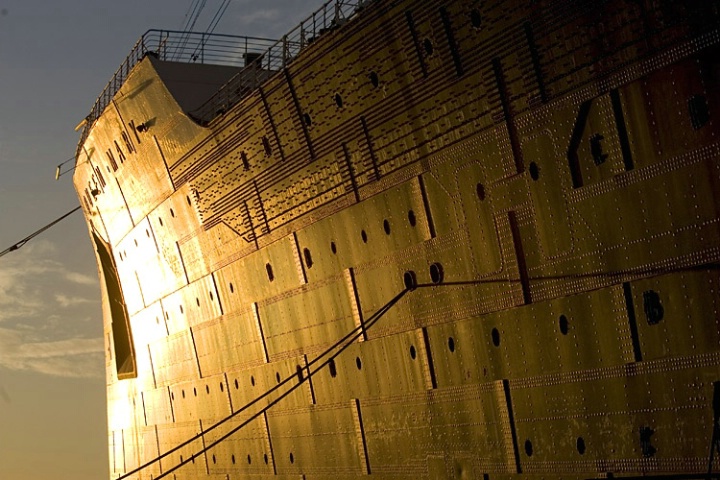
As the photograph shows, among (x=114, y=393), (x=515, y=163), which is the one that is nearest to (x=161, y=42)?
(x=114, y=393)

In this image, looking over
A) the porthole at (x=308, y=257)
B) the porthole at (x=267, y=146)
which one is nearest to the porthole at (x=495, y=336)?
the porthole at (x=308, y=257)

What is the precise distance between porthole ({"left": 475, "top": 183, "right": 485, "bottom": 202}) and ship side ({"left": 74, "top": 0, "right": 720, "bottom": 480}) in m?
0.02

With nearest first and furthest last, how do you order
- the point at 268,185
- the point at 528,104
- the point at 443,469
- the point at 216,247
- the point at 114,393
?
the point at 528,104 → the point at 443,469 → the point at 268,185 → the point at 216,247 → the point at 114,393

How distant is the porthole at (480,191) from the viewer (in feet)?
28.5

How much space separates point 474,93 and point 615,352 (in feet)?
8.91

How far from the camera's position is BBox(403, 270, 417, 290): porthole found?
32.0ft

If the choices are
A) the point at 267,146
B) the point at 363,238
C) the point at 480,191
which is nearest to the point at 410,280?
the point at 363,238

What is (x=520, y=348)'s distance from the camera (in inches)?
331

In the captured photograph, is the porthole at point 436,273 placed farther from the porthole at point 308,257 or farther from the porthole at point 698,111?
the porthole at point 698,111

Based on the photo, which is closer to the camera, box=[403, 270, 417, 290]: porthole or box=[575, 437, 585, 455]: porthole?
box=[575, 437, 585, 455]: porthole

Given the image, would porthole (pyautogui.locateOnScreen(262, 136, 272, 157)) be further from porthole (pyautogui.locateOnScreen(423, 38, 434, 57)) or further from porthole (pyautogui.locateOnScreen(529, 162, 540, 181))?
porthole (pyautogui.locateOnScreen(529, 162, 540, 181))

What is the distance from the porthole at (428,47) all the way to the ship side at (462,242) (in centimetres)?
2

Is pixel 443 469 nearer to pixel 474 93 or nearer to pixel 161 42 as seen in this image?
Answer: pixel 474 93

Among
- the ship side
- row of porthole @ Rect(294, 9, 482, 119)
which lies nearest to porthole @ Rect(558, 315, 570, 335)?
the ship side
